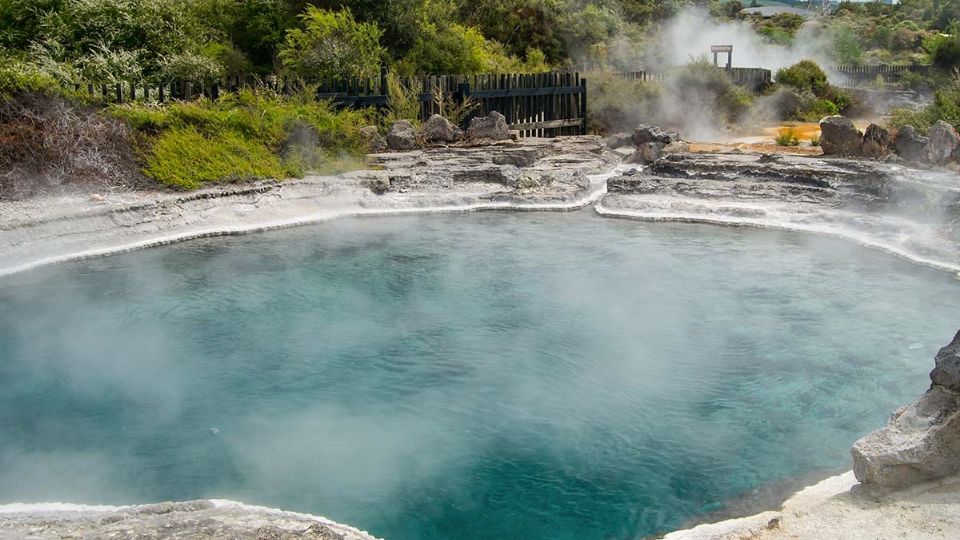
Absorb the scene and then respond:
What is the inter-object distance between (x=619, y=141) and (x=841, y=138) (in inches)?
176

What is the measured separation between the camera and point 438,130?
16.1 m

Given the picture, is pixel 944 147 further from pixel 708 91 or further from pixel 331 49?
pixel 331 49

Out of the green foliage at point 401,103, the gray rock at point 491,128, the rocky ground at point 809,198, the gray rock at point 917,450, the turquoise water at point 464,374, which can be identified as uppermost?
the green foliage at point 401,103

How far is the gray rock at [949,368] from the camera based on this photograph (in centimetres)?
474

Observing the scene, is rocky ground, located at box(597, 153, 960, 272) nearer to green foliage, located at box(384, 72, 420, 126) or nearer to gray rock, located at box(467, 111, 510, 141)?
gray rock, located at box(467, 111, 510, 141)

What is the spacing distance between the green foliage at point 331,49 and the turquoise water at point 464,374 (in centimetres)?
636

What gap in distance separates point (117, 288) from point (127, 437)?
397cm

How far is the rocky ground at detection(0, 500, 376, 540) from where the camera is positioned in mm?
4453

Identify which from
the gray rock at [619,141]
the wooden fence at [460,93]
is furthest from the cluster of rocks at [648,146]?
the wooden fence at [460,93]

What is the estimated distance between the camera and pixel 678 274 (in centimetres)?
988

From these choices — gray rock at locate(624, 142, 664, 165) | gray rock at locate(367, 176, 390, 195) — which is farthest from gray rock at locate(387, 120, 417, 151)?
gray rock at locate(624, 142, 664, 165)

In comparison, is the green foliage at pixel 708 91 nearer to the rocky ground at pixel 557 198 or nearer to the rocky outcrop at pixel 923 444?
the rocky ground at pixel 557 198

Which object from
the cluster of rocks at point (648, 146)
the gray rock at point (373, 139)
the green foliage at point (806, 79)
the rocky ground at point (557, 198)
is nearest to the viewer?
the rocky ground at point (557, 198)

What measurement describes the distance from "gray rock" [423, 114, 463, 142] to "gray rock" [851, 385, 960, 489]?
1218 centimetres
